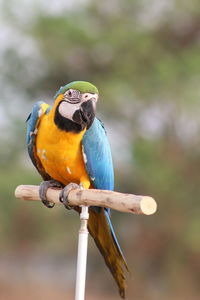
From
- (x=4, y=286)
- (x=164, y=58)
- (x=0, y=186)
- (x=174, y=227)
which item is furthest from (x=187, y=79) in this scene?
(x=4, y=286)

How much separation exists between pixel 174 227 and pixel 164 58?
1.60 meters

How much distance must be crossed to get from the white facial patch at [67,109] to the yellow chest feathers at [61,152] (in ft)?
0.17

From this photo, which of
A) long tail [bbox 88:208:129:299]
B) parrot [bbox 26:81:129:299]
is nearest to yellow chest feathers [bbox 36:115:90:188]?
parrot [bbox 26:81:129:299]

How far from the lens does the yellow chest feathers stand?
4.89 feet

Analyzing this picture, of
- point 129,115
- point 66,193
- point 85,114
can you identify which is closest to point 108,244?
point 66,193

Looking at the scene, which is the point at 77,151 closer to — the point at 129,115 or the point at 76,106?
the point at 76,106

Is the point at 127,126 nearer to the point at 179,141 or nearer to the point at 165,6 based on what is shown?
the point at 179,141

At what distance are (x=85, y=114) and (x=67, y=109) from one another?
6 centimetres

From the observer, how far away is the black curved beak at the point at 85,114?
140 cm

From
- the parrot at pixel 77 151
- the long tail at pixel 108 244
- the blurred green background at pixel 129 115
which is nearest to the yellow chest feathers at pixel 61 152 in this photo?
the parrot at pixel 77 151

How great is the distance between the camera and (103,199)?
4.28ft

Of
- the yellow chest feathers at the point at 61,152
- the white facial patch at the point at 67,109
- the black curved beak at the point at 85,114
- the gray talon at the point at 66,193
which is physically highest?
the white facial patch at the point at 67,109

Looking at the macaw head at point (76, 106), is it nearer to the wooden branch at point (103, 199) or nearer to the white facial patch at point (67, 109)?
the white facial patch at point (67, 109)

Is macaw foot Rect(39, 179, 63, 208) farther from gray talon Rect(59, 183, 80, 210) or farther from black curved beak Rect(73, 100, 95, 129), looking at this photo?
black curved beak Rect(73, 100, 95, 129)
